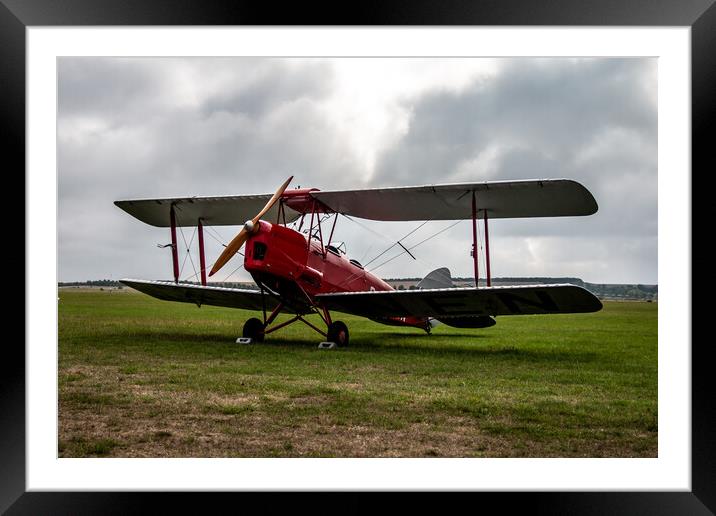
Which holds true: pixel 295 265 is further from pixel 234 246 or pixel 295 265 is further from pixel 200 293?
pixel 200 293

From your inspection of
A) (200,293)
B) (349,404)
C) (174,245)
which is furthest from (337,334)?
(349,404)

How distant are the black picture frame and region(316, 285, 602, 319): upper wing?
13.5ft

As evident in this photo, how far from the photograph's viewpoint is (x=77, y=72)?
7492mm

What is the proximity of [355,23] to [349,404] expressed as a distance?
2934 mm

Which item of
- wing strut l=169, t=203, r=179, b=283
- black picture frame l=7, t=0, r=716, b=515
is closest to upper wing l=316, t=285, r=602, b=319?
wing strut l=169, t=203, r=179, b=283

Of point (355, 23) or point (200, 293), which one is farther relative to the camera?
point (200, 293)

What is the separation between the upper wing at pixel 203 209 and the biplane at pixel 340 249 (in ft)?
0.06

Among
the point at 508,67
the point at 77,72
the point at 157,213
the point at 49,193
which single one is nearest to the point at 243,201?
the point at 157,213

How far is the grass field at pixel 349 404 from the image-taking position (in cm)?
402

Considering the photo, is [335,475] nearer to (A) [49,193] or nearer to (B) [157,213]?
(A) [49,193]

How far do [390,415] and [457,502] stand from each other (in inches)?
47.3

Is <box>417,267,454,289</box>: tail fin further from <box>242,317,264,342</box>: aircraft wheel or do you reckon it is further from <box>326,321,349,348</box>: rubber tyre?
<box>242,317,264,342</box>: aircraft wheel

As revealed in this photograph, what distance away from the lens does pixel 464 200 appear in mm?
9219

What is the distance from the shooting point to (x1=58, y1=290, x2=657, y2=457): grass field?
4.02 m
